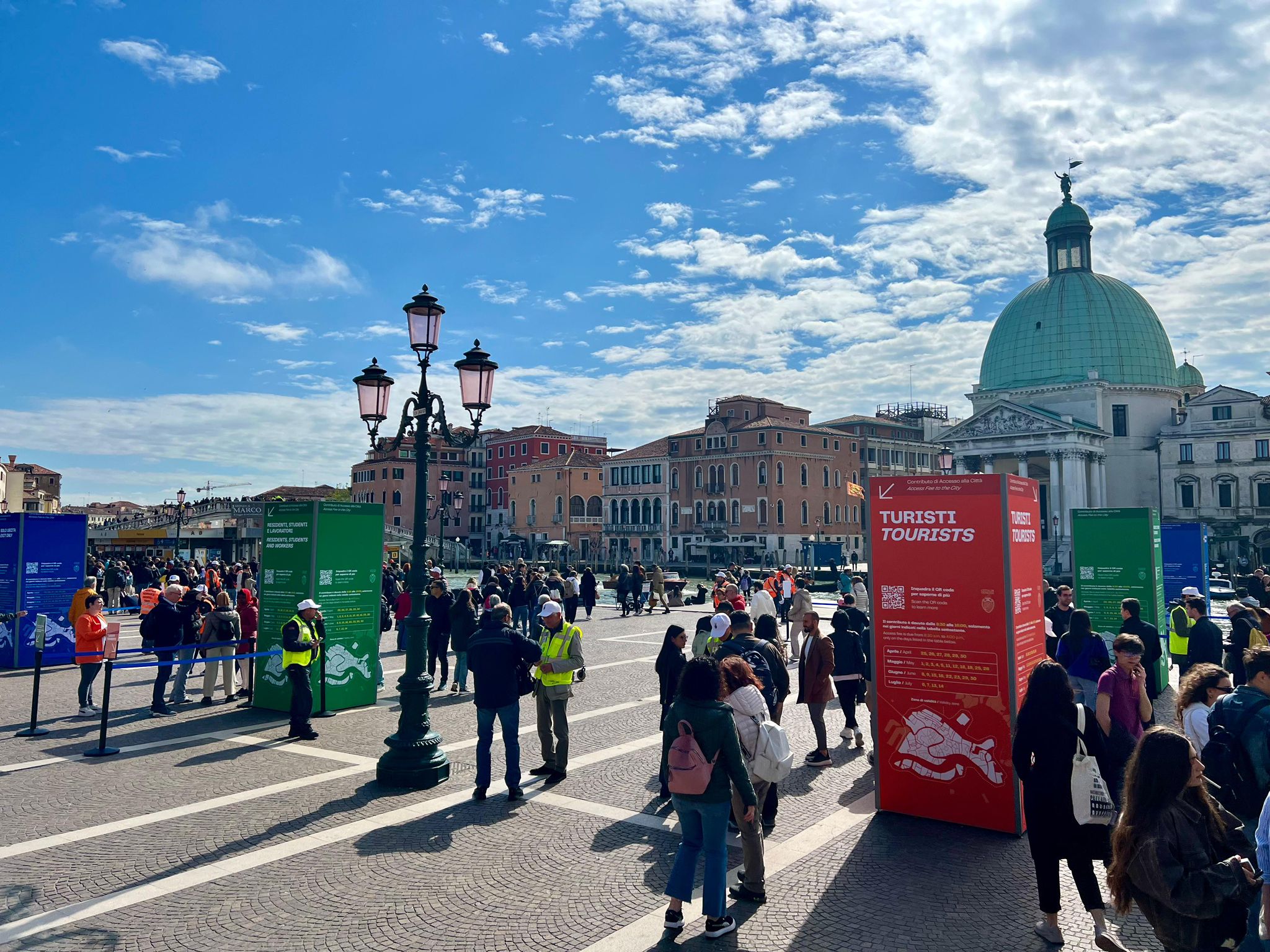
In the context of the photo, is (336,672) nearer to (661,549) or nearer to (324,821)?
(324,821)

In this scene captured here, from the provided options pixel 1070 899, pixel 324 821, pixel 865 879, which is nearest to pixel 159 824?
pixel 324 821

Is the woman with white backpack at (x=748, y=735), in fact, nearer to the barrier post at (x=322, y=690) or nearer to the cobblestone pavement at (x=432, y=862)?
the cobblestone pavement at (x=432, y=862)

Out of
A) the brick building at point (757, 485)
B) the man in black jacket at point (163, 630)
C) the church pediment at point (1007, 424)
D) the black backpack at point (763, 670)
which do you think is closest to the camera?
the black backpack at point (763, 670)

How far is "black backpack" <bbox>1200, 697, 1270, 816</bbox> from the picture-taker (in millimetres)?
4238

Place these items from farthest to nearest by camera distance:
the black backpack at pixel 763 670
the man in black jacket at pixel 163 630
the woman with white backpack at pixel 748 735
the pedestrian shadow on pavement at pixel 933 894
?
the man in black jacket at pixel 163 630 < the black backpack at pixel 763 670 < the woman with white backpack at pixel 748 735 < the pedestrian shadow on pavement at pixel 933 894

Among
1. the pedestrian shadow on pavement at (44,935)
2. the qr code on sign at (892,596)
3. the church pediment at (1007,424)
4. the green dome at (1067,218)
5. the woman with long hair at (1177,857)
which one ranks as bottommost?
the pedestrian shadow on pavement at (44,935)

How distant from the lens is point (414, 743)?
7.95 meters

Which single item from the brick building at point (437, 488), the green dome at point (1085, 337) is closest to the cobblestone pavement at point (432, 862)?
the green dome at point (1085, 337)

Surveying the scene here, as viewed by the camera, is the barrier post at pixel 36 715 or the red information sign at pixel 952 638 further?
the barrier post at pixel 36 715

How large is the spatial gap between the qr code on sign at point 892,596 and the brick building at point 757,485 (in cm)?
5467

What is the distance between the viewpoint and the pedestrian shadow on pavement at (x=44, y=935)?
4.78m

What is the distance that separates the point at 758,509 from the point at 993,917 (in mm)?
59617

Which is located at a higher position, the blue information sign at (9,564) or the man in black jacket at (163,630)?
the blue information sign at (9,564)

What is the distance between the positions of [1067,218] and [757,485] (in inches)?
1413
